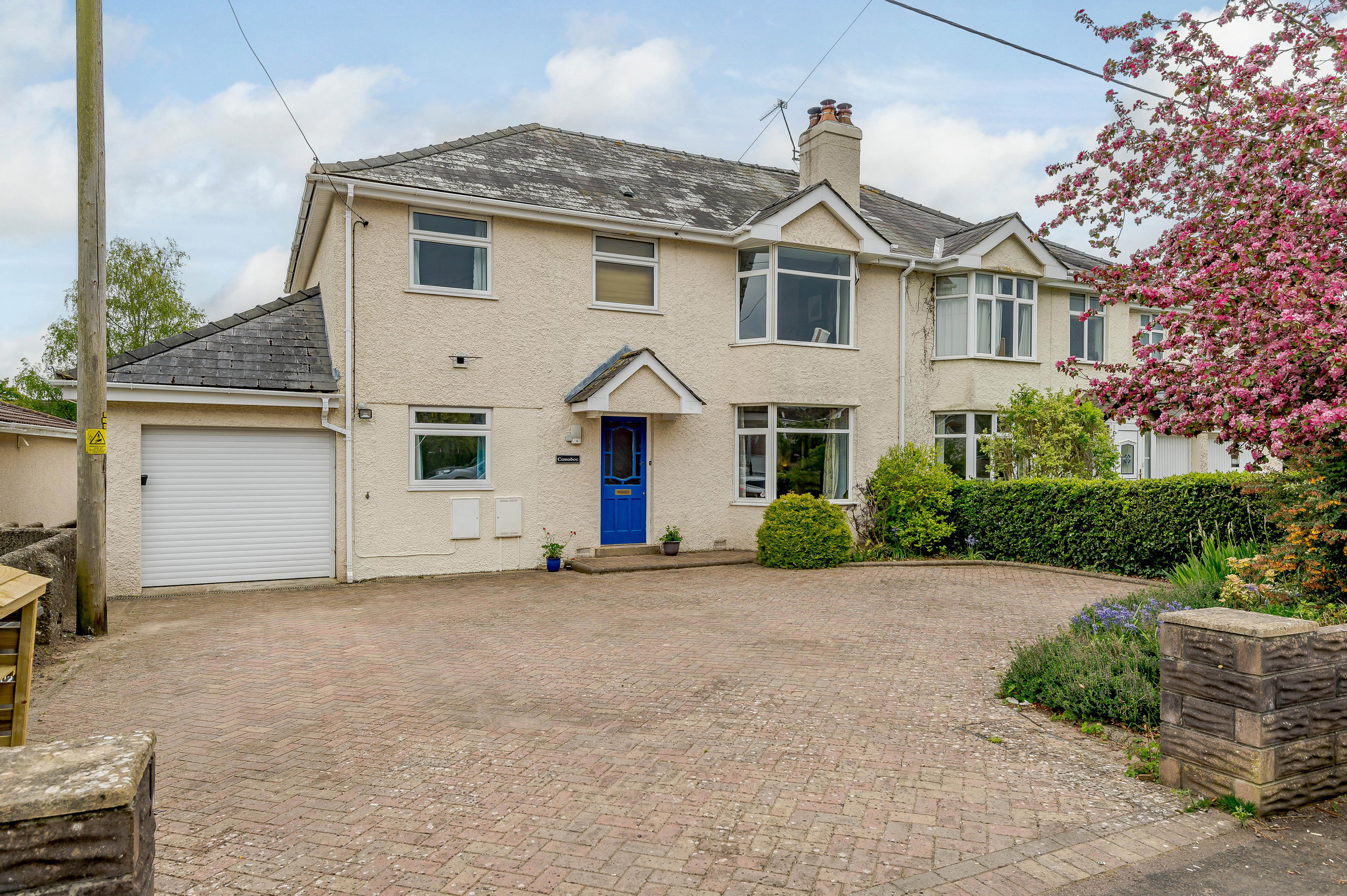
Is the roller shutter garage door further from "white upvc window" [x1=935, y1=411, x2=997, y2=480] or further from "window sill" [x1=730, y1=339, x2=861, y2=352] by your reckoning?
"white upvc window" [x1=935, y1=411, x2=997, y2=480]

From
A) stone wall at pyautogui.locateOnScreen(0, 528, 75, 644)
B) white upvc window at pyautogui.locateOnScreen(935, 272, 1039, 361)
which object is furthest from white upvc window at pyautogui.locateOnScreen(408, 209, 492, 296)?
white upvc window at pyautogui.locateOnScreen(935, 272, 1039, 361)

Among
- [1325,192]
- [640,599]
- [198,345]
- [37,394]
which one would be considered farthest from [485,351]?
[37,394]

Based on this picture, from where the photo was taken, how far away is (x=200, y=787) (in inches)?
175

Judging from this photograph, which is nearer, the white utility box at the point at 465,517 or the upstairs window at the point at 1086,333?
the white utility box at the point at 465,517

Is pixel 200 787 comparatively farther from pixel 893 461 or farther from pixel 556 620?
pixel 893 461

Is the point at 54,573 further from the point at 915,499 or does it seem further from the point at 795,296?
the point at 915,499

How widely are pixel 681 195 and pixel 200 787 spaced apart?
45.6 feet

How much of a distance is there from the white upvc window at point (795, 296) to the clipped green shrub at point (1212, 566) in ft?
27.0

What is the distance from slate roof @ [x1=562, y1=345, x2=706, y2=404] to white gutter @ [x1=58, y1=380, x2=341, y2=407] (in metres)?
3.84

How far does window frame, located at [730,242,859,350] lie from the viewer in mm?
15273

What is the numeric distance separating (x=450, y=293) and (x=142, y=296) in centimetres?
2351

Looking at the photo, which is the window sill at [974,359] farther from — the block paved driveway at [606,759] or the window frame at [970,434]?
the block paved driveway at [606,759]

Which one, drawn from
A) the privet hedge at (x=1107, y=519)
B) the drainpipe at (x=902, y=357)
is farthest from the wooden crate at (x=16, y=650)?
the drainpipe at (x=902, y=357)

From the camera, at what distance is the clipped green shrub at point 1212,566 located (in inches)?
297
